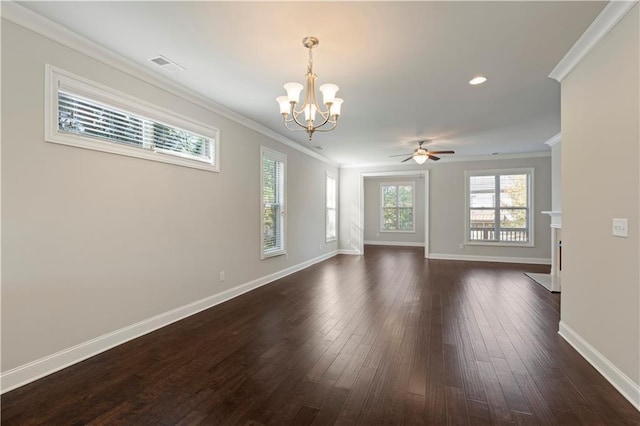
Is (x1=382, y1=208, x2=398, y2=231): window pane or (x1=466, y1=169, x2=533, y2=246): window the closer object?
(x1=466, y1=169, x2=533, y2=246): window

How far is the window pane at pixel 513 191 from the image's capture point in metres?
7.34

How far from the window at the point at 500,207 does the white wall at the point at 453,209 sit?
153 millimetres

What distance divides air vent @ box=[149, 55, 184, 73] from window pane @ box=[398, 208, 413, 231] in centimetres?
920

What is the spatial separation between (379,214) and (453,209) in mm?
3541

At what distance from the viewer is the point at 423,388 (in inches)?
83.5

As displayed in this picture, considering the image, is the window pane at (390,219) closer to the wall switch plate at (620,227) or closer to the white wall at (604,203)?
the white wall at (604,203)

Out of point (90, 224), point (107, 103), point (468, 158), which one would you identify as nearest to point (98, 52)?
point (107, 103)

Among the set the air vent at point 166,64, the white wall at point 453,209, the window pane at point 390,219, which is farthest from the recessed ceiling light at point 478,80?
the window pane at point 390,219

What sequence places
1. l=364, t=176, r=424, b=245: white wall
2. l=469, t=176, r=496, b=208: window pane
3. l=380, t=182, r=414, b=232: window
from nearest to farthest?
1. l=469, t=176, r=496, b=208: window pane
2. l=364, t=176, r=424, b=245: white wall
3. l=380, t=182, r=414, b=232: window

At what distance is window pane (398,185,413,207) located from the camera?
1081 centimetres

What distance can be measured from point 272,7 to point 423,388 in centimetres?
288

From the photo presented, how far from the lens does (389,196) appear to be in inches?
435

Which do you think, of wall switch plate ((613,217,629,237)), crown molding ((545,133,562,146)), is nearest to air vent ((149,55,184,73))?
wall switch plate ((613,217,629,237))

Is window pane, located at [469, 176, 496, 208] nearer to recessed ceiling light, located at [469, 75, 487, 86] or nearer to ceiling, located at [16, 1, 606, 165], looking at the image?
ceiling, located at [16, 1, 606, 165]
